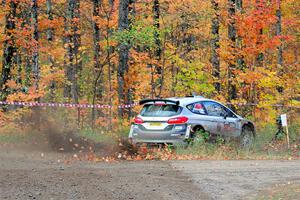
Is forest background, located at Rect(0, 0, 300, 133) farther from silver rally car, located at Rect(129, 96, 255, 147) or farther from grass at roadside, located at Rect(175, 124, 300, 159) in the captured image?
silver rally car, located at Rect(129, 96, 255, 147)

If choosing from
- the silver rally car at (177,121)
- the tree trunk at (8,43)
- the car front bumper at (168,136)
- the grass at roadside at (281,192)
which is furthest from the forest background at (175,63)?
the grass at roadside at (281,192)

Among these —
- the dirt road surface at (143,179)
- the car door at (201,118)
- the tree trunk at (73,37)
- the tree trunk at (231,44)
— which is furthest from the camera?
the tree trunk at (73,37)

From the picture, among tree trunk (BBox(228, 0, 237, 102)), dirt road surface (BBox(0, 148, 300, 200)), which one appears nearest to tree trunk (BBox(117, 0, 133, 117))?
tree trunk (BBox(228, 0, 237, 102))

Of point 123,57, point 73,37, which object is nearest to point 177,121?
point 123,57

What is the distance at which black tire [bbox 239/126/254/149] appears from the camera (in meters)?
17.5

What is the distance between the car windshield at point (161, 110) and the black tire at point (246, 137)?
9.27ft

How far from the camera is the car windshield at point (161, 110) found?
15773 millimetres

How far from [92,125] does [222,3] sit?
26.2 ft

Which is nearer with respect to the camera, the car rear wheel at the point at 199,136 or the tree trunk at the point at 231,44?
the car rear wheel at the point at 199,136

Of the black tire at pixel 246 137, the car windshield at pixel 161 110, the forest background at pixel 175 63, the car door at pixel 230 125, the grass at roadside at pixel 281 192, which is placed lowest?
the grass at roadside at pixel 281 192

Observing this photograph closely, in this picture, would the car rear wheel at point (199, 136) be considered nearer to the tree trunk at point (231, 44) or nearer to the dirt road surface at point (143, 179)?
A: the dirt road surface at point (143, 179)

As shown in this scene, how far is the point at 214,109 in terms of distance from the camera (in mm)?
16922

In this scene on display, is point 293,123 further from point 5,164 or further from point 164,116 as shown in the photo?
point 5,164

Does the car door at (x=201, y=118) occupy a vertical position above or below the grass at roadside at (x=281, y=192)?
above
